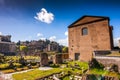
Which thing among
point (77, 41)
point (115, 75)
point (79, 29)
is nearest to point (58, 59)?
point (77, 41)

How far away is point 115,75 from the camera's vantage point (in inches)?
604

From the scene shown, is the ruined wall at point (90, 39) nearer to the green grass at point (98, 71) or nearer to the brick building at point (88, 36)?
the brick building at point (88, 36)

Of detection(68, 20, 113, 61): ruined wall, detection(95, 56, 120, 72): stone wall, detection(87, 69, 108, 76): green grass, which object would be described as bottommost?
detection(87, 69, 108, 76): green grass

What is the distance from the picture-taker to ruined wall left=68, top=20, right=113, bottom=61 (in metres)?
27.5

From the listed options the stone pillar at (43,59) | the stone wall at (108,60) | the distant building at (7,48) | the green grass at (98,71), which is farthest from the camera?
the distant building at (7,48)

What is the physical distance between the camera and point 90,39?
29969 millimetres

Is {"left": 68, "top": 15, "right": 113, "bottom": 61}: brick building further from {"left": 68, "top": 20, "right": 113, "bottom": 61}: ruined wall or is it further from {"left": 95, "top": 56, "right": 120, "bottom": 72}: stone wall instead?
{"left": 95, "top": 56, "right": 120, "bottom": 72}: stone wall

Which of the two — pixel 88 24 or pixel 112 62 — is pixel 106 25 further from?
pixel 112 62

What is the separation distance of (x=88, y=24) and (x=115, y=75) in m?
17.3

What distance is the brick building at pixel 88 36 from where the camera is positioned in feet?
90.5

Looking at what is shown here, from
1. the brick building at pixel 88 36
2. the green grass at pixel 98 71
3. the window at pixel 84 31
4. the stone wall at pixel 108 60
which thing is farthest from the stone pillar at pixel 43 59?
the green grass at pixel 98 71

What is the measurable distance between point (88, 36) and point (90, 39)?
2.98ft

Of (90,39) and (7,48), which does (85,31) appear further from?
(7,48)

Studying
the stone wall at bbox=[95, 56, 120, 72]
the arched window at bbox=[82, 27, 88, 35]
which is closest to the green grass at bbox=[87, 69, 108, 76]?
the stone wall at bbox=[95, 56, 120, 72]
